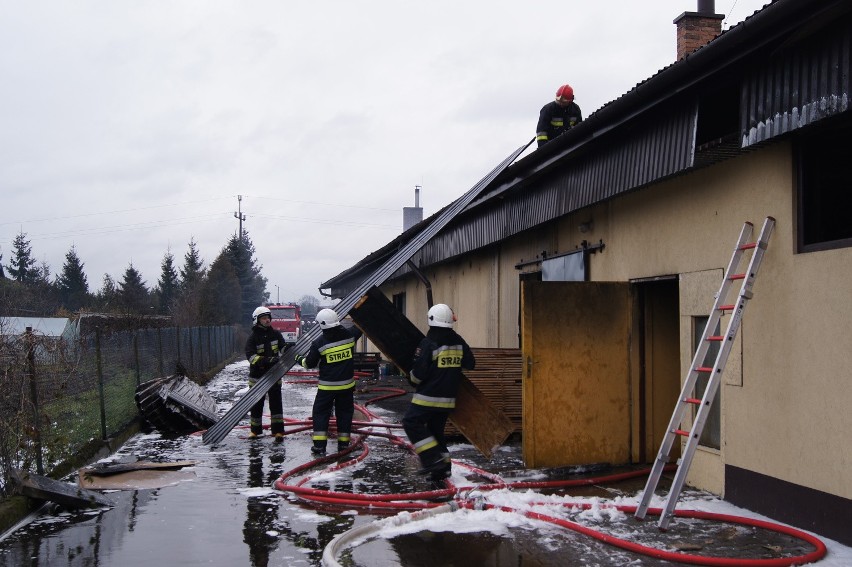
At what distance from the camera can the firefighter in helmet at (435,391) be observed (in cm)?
725

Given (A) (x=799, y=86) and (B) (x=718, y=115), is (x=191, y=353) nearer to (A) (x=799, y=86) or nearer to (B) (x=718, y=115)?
(B) (x=718, y=115)

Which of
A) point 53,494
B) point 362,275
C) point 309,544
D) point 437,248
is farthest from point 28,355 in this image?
point 362,275

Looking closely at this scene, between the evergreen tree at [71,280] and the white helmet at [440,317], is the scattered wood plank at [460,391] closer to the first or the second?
the white helmet at [440,317]

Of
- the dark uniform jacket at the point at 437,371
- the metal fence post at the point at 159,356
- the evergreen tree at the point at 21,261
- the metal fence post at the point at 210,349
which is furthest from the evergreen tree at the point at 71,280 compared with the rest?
the dark uniform jacket at the point at 437,371

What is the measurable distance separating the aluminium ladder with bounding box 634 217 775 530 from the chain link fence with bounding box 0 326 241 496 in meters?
5.12

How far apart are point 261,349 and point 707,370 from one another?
675cm

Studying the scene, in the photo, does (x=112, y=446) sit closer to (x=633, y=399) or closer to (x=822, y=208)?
(x=633, y=399)

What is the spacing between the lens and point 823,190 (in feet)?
18.0

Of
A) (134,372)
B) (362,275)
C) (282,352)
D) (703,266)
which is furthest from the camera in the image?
(362,275)

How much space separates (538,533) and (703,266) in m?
2.85

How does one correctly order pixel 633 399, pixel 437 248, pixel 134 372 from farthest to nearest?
1. pixel 437 248
2. pixel 134 372
3. pixel 633 399

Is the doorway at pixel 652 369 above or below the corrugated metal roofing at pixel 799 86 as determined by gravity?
below

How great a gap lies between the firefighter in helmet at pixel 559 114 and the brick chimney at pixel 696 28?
169 centimetres

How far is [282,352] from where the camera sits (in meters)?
10.9
